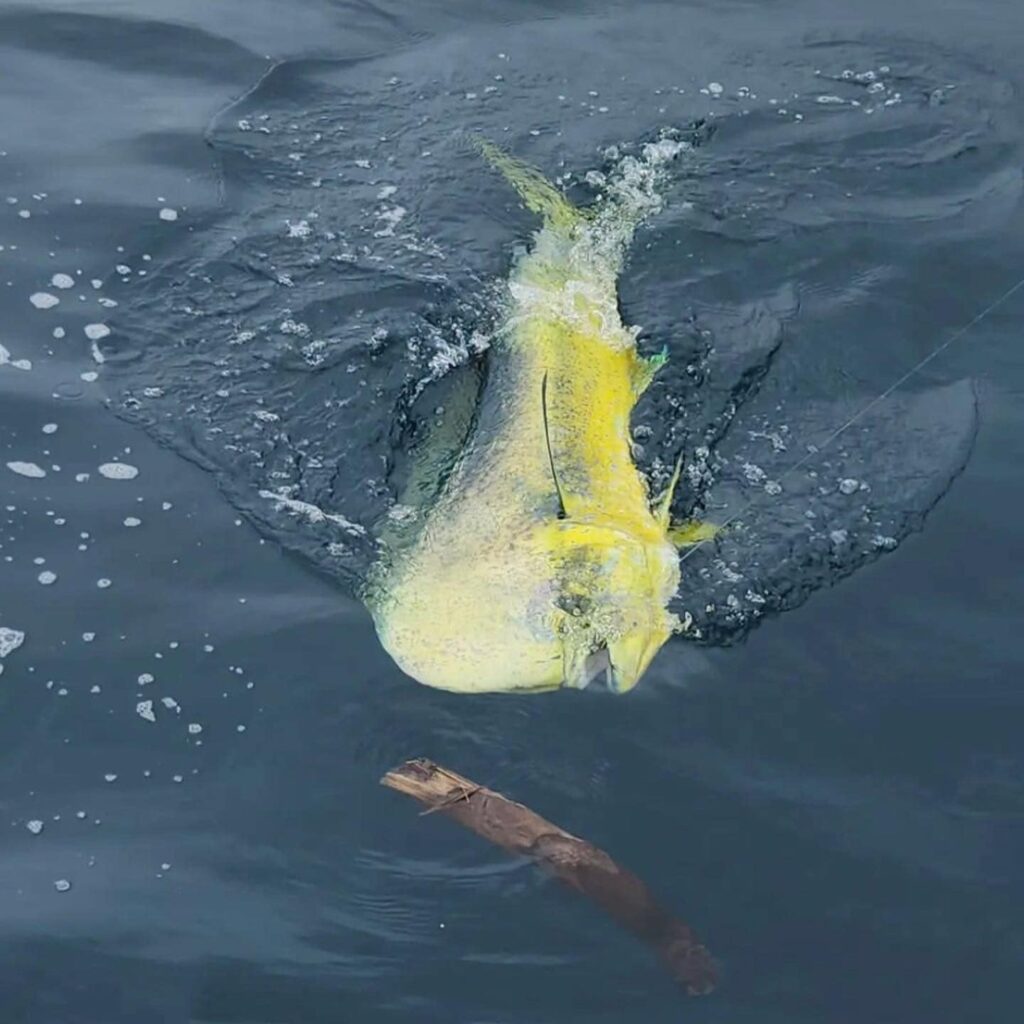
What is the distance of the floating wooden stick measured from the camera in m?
3.53

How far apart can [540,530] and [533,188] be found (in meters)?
2.46

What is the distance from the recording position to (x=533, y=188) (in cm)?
631

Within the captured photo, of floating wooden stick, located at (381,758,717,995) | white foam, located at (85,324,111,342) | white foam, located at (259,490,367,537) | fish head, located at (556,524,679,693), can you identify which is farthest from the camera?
white foam, located at (85,324,111,342)

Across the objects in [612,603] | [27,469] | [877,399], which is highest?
[877,399]

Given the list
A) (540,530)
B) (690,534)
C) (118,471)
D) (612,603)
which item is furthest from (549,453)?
(118,471)

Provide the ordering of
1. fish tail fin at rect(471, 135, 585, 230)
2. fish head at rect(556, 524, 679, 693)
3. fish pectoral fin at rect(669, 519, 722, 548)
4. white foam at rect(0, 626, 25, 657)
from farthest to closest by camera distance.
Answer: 1. fish tail fin at rect(471, 135, 585, 230)
2. fish pectoral fin at rect(669, 519, 722, 548)
3. white foam at rect(0, 626, 25, 657)
4. fish head at rect(556, 524, 679, 693)

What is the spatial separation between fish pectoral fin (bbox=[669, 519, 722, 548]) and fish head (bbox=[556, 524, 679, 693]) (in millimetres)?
113

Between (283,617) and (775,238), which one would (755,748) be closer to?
(283,617)

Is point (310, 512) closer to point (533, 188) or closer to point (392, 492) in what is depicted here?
→ point (392, 492)

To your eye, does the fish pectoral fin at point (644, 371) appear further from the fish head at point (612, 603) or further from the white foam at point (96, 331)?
the white foam at point (96, 331)

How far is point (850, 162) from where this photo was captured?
661 cm

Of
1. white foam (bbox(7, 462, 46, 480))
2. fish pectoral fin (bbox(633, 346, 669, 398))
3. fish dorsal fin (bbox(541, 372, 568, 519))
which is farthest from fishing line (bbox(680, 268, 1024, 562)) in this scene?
white foam (bbox(7, 462, 46, 480))

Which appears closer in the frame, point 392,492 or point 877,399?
point 392,492

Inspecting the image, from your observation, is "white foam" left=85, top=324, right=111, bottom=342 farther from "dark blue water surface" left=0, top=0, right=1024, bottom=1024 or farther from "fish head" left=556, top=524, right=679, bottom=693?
"fish head" left=556, top=524, right=679, bottom=693
